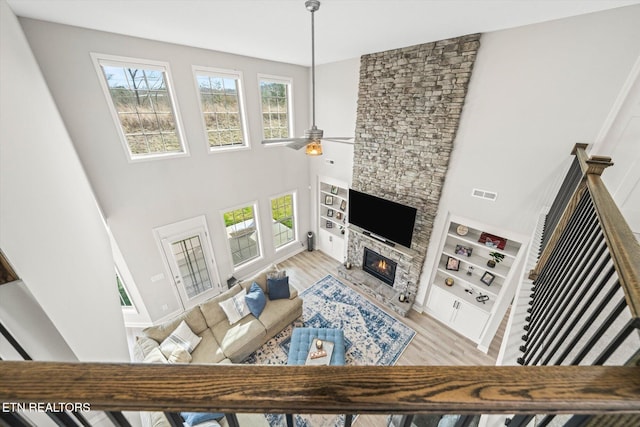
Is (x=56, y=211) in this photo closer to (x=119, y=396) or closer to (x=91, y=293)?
(x=91, y=293)

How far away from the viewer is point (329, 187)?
650 cm

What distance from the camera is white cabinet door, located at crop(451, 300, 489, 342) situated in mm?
4219

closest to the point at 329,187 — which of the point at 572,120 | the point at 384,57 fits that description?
the point at 384,57

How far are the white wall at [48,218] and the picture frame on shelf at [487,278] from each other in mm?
5166

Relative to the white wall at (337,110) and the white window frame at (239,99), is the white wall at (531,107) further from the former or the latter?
the white window frame at (239,99)

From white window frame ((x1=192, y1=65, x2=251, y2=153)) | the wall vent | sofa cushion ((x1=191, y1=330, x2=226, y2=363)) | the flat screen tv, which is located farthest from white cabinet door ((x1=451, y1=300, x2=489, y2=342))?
white window frame ((x1=192, y1=65, x2=251, y2=153))

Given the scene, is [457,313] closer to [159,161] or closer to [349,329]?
[349,329]

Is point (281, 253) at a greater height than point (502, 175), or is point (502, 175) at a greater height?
point (502, 175)

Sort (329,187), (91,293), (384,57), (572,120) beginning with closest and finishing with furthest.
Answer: (91,293) < (572,120) < (384,57) < (329,187)

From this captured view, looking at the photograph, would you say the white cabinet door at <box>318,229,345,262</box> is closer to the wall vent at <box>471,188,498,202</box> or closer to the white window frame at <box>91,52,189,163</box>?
the wall vent at <box>471,188,498,202</box>

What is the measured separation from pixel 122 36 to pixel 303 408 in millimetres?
4936

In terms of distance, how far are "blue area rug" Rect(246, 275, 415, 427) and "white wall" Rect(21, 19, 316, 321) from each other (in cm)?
194

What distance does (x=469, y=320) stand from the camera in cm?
438

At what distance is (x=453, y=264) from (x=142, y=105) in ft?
20.0
